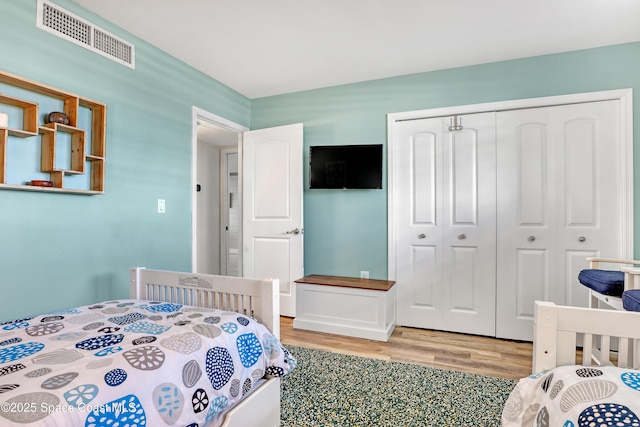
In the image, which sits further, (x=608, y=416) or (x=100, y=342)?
(x=100, y=342)

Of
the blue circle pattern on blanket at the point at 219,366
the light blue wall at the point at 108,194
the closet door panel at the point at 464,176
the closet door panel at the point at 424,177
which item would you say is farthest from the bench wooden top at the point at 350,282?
the blue circle pattern on blanket at the point at 219,366

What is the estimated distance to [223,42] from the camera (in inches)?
102

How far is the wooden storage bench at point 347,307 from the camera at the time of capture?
2.88 m

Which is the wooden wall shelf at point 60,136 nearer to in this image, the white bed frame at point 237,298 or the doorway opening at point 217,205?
the white bed frame at point 237,298

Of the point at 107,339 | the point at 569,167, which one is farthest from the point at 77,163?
the point at 569,167

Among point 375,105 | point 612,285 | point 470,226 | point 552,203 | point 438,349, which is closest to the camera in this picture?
point 612,285

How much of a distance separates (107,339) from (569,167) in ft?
10.8

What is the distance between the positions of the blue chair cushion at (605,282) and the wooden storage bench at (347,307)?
1.42 m

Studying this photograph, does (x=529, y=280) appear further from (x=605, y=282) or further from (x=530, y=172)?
(x=530, y=172)

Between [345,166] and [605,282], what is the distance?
217 cm

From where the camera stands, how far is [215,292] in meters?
1.72

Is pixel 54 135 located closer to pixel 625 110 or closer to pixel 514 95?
pixel 514 95

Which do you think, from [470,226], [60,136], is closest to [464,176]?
[470,226]

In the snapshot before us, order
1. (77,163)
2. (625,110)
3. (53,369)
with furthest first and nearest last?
1. (625,110)
2. (77,163)
3. (53,369)
